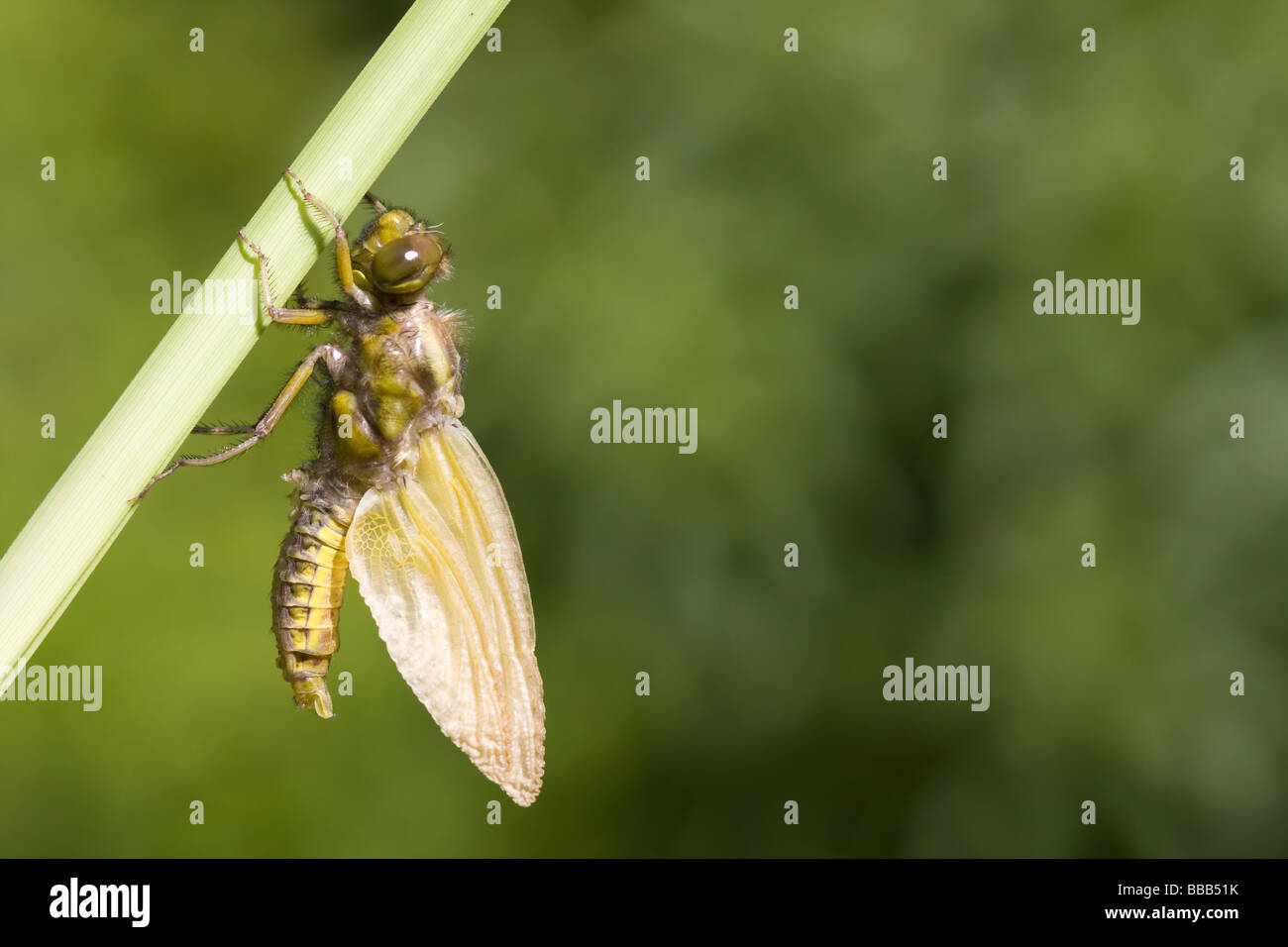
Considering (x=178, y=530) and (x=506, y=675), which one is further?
(x=178, y=530)

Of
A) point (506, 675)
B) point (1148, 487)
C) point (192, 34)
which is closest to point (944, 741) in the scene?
point (1148, 487)

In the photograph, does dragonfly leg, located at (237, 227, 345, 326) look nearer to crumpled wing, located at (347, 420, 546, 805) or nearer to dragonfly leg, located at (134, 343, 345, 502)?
dragonfly leg, located at (134, 343, 345, 502)

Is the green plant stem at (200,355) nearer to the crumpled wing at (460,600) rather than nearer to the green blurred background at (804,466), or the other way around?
the crumpled wing at (460,600)

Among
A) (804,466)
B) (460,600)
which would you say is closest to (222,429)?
(460,600)

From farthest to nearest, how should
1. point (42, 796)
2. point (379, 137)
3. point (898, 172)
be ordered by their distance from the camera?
point (898, 172)
point (42, 796)
point (379, 137)

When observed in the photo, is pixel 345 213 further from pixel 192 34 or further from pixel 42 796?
pixel 192 34

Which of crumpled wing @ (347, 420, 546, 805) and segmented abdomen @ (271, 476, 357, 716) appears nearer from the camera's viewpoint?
crumpled wing @ (347, 420, 546, 805)

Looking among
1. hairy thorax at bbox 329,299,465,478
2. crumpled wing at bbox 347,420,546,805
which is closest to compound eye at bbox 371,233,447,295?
hairy thorax at bbox 329,299,465,478
